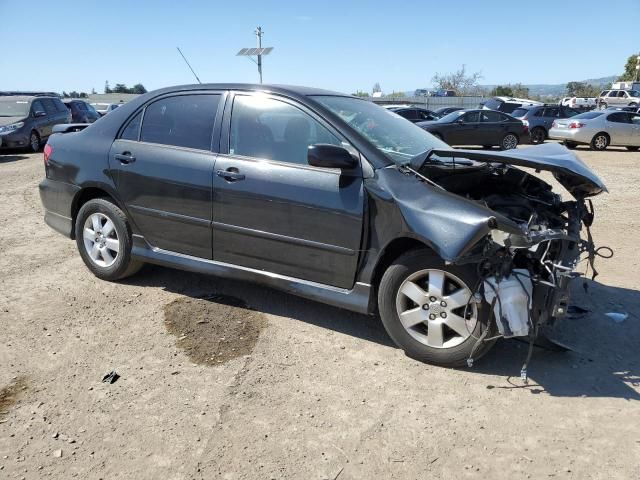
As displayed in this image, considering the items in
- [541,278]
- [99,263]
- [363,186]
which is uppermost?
[363,186]

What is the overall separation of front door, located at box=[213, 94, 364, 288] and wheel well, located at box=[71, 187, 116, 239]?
1336mm

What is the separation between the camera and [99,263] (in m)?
4.80

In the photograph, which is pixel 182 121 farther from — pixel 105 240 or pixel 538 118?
pixel 538 118

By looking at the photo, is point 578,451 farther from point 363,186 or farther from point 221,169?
point 221,169

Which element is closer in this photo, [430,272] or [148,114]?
[430,272]

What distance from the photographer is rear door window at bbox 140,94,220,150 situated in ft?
13.6

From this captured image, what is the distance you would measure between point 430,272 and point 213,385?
1.50 m

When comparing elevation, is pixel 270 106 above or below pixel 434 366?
above

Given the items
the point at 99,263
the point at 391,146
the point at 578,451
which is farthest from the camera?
the point at 99,263

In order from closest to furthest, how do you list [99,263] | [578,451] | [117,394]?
[578,451], [117,394], [99,263]

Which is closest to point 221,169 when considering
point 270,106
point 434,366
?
point 270,106

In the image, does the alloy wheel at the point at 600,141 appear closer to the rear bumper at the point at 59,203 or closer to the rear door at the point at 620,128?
the rear door at the point at 620,128

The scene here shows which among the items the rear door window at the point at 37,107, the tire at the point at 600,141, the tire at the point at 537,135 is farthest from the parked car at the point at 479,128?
the rear door window at the point at 37,107

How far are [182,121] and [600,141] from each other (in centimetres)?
1781
